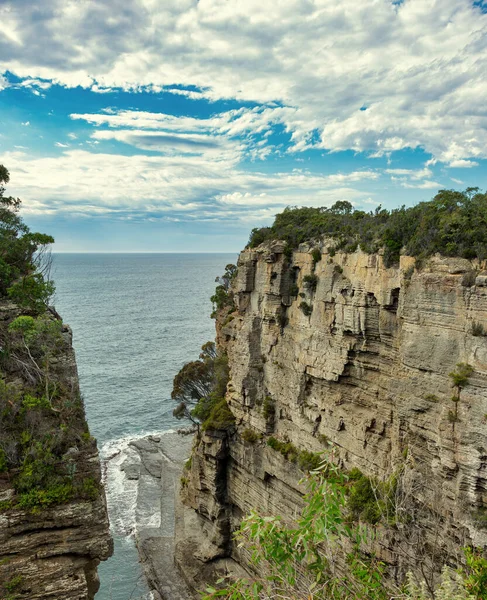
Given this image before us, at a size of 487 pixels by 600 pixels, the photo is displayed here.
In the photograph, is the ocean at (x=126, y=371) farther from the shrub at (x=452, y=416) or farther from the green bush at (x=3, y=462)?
the shrub at (x=452, y=416)

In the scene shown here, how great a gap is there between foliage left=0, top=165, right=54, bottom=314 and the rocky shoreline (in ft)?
80.0

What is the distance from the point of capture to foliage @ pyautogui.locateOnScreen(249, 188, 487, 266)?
21.7 meters

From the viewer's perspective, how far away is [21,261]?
22.9 m

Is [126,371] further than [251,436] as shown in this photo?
Yes

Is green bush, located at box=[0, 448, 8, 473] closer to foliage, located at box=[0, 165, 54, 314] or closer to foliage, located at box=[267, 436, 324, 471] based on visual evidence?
foliage, located at box=[0, 165, 54, 314]

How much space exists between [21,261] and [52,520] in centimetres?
1302

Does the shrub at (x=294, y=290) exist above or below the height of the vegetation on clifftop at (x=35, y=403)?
above

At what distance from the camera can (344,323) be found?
27562mm

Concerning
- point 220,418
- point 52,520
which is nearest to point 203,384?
point 220,418

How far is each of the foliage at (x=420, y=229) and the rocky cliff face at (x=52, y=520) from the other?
58.2 feet

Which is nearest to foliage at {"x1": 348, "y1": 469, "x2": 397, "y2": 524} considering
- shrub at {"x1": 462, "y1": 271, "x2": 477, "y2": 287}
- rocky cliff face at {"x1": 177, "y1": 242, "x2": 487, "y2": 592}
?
rocky cliff face at {"x1": 177, "y1": 242, "x2": 487, "y2": 592}

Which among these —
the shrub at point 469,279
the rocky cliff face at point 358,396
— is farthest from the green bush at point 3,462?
the shrub at point 469,279

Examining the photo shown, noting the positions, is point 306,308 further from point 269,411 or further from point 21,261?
point 21,261

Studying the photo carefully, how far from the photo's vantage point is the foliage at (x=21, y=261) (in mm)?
20656
